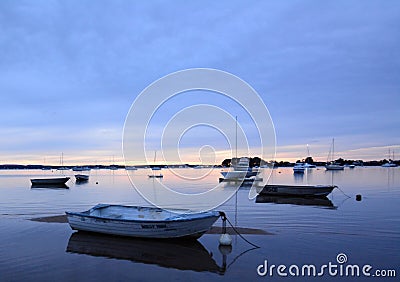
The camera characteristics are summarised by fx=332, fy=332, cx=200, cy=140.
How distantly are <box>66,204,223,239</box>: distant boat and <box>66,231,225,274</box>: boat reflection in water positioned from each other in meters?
0.32

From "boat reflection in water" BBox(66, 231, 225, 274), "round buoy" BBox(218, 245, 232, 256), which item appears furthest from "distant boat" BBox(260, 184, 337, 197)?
"round buoy" BBox(218, 245, 232, 256)

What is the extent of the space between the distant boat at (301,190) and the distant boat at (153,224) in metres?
20.5

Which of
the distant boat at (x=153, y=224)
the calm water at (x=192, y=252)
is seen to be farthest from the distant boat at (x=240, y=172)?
the distant boat at (x=153, y=224)

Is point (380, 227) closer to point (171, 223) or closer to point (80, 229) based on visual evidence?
point (171, 223)

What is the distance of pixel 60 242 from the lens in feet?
48.3

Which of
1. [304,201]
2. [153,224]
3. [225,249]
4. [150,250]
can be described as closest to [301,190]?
[304,201]

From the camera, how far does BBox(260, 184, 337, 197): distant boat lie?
32.3 m

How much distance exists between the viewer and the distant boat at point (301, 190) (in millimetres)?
32312

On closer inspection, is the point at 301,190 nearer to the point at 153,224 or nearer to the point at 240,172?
the point at 153,224

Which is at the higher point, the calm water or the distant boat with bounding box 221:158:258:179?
the distant boat with bounding box 221:158:258:179

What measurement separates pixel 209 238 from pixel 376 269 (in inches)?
264

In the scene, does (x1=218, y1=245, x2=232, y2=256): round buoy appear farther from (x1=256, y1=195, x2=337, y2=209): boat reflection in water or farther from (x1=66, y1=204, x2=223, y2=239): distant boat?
(x1=256, y1=195, x2=337, y2=209): boat reflection in water

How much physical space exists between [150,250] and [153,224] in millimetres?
1179

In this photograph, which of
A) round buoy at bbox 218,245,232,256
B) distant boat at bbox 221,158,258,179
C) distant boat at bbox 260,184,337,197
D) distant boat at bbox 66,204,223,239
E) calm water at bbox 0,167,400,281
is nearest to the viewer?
calm water at bbox 0,167,400,281
